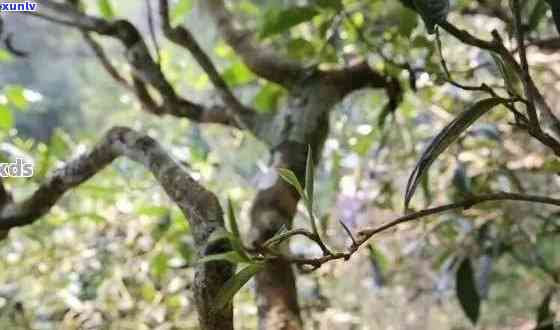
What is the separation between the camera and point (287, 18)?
61cm

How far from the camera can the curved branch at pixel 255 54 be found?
72cm

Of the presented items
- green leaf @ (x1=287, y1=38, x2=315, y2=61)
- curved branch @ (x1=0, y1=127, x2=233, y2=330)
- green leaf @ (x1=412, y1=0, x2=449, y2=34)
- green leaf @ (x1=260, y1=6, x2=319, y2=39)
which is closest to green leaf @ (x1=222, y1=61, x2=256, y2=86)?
green leaf @ (x1=287, y1=38, x2=315, y2=61)

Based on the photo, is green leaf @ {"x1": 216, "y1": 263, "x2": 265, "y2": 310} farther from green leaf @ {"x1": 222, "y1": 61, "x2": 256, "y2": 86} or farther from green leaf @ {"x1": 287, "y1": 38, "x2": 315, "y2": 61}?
green leaf @ {"x1": 222, "y1": 61, "x2": 256, "y2": 86}

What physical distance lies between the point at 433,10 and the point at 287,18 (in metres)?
0.26

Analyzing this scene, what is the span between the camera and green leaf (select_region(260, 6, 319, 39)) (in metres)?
0.61

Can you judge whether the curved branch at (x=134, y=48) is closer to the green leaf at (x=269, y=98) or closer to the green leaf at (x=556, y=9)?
the green leaf at (x=269, y=98)

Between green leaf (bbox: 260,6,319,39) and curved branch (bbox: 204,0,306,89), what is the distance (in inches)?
3.7

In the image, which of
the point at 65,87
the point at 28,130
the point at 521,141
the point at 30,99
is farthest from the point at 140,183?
the point at 65,87

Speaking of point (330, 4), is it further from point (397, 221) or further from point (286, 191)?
point (397, 221)

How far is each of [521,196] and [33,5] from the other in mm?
498

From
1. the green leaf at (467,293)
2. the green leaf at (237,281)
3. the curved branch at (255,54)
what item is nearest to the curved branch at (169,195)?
the green leaf at (237,281)

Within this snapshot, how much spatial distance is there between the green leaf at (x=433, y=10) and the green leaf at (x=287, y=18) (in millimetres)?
243

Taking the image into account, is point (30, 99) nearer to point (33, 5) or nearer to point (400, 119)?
point (33, 5)
